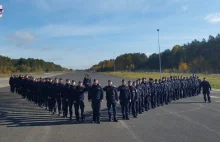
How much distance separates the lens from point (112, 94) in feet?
40.7

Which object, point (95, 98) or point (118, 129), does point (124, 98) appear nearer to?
point (95, 98)

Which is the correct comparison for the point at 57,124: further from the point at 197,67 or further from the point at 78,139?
the point at 197,67

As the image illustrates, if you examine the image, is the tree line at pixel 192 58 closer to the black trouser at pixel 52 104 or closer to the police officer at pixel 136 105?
the police officer at pixel 136 105

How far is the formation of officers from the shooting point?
12422 mm

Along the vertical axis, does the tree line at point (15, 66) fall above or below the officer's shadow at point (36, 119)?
above

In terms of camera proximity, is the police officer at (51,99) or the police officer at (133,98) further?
the police officer at (51,99)

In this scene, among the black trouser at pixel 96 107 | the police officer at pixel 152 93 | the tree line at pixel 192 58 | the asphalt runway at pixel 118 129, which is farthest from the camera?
the tree line at pixel 192 58

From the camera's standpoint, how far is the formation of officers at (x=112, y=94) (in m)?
12.4

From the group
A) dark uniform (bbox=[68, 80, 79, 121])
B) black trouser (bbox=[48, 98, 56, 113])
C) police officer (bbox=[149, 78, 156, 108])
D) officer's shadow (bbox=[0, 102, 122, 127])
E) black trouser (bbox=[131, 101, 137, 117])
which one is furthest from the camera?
police officer (bbox=[149, 78, 156, 108])

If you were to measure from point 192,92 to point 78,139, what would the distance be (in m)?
15.8

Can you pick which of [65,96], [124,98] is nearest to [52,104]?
[65,96]

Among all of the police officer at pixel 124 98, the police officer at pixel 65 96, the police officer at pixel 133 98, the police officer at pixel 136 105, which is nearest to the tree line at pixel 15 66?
the police officer at pixel 65 96

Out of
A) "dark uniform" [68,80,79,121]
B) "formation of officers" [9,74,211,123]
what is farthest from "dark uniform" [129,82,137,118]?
"dark uniform" [68,80,79,121]

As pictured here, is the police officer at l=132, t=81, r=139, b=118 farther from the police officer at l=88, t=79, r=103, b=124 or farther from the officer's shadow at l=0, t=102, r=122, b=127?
the police officer at l=88, t=79, r=103, b=124
